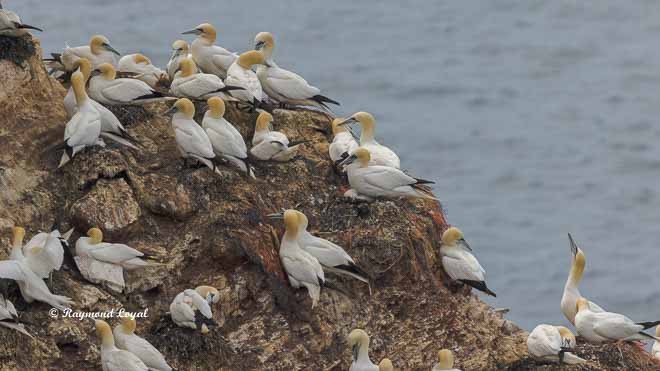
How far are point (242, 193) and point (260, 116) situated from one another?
0.92 m

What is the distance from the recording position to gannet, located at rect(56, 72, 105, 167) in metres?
15.5

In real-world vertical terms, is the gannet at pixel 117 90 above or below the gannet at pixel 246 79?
below

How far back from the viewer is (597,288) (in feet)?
130

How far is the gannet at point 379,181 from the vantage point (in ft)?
52.6

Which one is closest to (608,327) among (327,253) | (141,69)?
(327,253)

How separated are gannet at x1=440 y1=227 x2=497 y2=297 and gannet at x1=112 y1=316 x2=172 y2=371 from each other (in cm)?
324

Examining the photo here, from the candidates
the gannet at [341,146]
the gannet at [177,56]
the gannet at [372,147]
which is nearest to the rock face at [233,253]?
the gannet at [341,146]

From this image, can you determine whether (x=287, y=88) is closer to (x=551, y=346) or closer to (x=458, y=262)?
(x=458, y=262)

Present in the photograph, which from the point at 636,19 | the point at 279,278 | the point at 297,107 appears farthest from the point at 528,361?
the point at 636,19

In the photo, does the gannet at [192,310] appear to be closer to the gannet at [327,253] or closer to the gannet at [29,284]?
the gannet at [29,284]

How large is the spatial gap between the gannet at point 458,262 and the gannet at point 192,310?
2682mm

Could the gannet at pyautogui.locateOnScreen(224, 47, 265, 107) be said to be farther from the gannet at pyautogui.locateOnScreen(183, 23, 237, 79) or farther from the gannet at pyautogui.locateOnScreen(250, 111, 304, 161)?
the gannet at pyautogui.locateOnScreen(183, 23, 237, 79)

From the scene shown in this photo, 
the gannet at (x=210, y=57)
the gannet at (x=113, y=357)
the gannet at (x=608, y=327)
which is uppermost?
the gannet at (x=210, y=57)

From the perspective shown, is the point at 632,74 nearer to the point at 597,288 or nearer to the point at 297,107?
the point at 597,288
